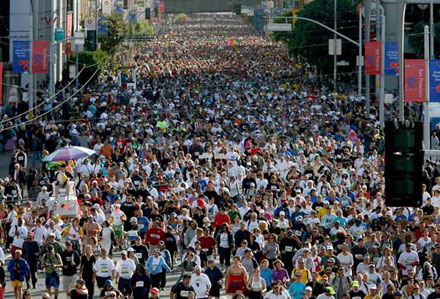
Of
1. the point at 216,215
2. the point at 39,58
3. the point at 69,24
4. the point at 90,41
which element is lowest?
the point at 216,215

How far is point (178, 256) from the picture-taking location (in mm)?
27484

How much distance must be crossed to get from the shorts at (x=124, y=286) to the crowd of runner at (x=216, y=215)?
0.07ft

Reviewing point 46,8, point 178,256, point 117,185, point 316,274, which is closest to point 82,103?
point 46,8

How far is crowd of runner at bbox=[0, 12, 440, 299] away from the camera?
21.7 metres

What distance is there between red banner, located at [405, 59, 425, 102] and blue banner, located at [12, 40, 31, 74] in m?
18.8

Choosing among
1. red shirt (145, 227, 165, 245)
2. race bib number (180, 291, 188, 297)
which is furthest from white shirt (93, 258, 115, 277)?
red shirt (145, 227, 165, 245)

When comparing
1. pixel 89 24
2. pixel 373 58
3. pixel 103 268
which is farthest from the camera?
pixel 89 24

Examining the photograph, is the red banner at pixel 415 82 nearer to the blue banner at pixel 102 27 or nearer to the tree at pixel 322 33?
the tree at pixel 322 33

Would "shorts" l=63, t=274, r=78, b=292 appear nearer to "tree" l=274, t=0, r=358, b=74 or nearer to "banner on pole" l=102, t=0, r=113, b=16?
"tree" l=274, t=0, r=358, b=74

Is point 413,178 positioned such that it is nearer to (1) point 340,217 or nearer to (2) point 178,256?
(1) point 340,217

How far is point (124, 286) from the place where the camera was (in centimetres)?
2239

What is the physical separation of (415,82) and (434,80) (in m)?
0.60

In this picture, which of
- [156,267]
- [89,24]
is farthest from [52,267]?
[89,24]

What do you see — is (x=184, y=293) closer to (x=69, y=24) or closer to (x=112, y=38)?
(x=69, y=24)
